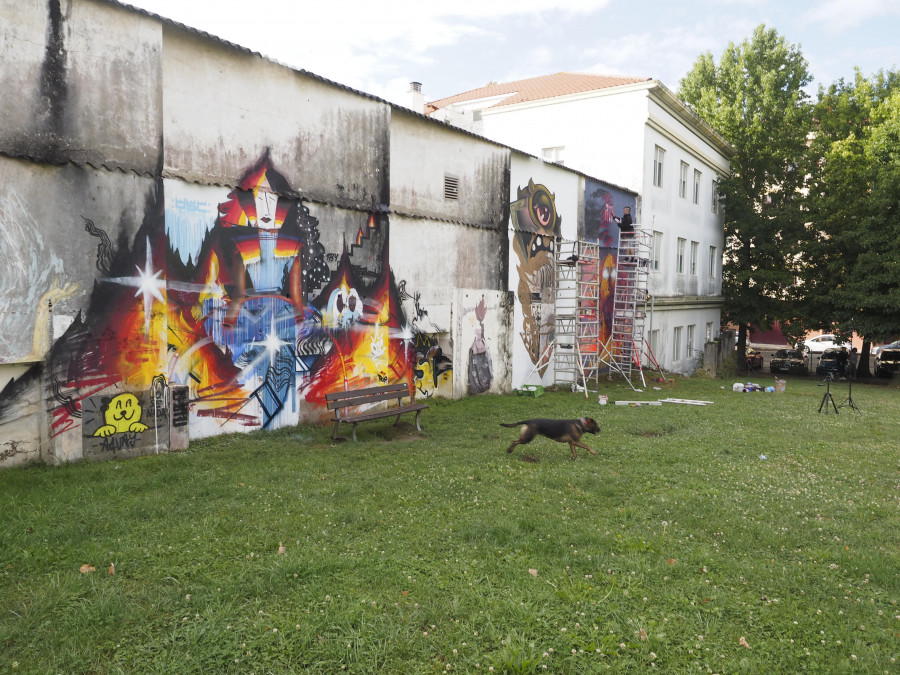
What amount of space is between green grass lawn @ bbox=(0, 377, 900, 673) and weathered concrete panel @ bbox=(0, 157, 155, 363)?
196 centimetres

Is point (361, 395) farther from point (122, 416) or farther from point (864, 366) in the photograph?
point (864, 366)

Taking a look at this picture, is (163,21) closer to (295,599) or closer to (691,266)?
(295,599)

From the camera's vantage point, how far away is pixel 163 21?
9438 mm

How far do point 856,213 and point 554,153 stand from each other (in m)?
14.5

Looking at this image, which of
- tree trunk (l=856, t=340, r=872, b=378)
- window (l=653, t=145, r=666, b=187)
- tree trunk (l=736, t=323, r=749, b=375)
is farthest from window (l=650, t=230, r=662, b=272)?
tree trunk (l=856, t=340, r=872, b=378)

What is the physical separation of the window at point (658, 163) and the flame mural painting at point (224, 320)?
15.8 metres

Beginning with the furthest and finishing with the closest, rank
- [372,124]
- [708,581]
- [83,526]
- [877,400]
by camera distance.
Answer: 1. [877,400]
2. [372,124]
3. [83,526]
4. [708,581]

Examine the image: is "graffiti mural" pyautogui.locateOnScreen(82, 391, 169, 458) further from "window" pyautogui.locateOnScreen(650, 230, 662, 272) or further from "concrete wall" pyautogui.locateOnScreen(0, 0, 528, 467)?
"window" pyautogui.locateOnScreen(650, 230, 662, 272)

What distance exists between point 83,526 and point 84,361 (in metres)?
3.18

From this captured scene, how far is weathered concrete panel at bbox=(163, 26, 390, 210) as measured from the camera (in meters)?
9.91

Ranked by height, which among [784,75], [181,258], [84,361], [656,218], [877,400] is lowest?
[877,400]

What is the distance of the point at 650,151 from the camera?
80.1ft

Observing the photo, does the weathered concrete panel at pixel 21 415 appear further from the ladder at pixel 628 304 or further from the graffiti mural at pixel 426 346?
the ladder at pixel 628 304

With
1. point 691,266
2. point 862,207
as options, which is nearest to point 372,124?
point 691,266
